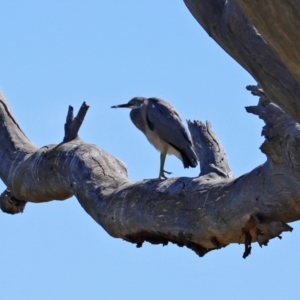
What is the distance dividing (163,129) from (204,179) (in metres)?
5.03

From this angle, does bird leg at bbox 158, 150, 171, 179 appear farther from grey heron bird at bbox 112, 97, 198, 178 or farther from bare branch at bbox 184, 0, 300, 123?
bare branch at bbox 184, 0, 300, 123

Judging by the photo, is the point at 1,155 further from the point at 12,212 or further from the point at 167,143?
the point at 167,143

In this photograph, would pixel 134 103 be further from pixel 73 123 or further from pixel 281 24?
pixel 281 24

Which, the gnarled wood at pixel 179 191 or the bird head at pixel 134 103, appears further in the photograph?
the bird head at pixel 134 103

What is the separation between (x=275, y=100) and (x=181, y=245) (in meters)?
2.23

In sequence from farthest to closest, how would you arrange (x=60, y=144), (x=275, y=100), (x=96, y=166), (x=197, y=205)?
(x=60, y=144) → (x=96, y=166) → (x=197, y=205) → (x=275, y=100)

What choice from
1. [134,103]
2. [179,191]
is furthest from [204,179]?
[134,103]

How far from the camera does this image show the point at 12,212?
27.5 ft

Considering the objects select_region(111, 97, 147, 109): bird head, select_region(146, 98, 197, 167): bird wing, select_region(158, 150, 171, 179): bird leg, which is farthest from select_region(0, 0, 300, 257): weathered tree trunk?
select_region(111, 97, 147, 109): bird head

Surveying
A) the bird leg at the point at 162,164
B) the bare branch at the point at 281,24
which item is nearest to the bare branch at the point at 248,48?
the bare branch at the point at 281,24

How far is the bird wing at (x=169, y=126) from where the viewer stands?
35.6 ft

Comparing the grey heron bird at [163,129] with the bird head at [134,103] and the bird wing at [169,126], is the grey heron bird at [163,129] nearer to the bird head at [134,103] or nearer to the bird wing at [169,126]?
the bird wing at [169,126]

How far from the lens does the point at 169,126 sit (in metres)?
11.2

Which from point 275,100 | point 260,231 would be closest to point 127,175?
point 260,231
